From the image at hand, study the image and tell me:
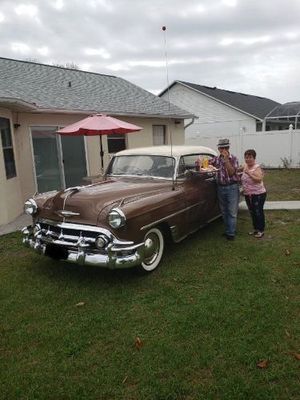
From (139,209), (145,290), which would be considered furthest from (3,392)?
(139,209)

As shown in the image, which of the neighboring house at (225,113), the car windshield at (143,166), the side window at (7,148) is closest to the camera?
→ the car windshield at (143,166)

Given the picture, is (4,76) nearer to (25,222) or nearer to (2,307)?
(25,222)

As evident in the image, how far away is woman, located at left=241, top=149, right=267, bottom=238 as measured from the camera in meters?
6.16

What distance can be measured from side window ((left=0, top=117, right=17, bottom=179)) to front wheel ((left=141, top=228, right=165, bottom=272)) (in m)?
4.77

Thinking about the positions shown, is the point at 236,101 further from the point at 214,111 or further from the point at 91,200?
the point at 91,200

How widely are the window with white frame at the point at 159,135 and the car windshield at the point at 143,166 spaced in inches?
330

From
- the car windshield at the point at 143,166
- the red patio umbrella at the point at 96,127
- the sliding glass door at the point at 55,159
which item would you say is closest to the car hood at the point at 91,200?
the car windshield at the point at 143,166

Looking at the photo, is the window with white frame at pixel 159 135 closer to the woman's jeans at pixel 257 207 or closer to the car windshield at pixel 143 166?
the car windshield at pixel 143 166

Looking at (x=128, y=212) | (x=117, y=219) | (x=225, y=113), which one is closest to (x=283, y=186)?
(x=128, y=212)

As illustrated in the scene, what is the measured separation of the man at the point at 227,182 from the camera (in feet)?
19.9

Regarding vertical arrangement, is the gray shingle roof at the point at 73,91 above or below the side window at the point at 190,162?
above

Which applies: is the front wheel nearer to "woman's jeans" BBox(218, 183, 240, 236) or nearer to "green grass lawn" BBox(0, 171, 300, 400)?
"green grass lawn" BBox(0, 171, 300, 400)

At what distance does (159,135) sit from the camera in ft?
49.4

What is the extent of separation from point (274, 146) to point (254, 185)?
13.3 metres
